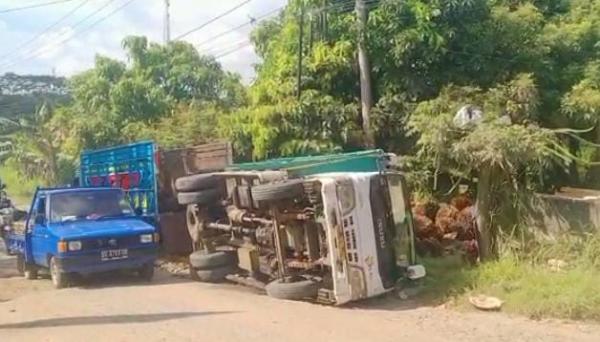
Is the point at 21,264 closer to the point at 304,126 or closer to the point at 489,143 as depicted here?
the point at 304,126

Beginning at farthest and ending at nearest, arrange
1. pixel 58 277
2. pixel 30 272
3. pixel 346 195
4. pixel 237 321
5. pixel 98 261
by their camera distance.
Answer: pixel 30 272, pixel 58 277, pixel 98 261, pixel 346 195, pixel 237 321

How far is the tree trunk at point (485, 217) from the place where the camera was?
11.3 metres

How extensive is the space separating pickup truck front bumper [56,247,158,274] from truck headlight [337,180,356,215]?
14.1 ft

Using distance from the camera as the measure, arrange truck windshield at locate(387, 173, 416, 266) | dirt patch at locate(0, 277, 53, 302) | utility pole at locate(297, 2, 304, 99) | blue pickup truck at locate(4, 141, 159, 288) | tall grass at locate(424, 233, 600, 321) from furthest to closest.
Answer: utility pole at locate(297, 2, 304, 99)
dirt patch at locate(0, 277, 53, 302)
blue pickup truck at locate(4, 141, 159, 288)
truck windshield at locate(387, 173, 416, 266)
tall grass at locate(424, 233, 600, 321)

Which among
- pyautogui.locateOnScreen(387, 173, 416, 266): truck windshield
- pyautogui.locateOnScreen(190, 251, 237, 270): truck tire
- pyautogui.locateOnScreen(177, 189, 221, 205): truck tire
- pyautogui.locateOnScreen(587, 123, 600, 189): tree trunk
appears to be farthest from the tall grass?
pyautogui.locateOnScreen(587, 123, 600, 189): tree trunk

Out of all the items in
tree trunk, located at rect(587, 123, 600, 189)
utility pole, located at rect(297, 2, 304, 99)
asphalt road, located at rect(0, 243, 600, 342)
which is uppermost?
utility pole, located at rect(297, 2, 304, 99)

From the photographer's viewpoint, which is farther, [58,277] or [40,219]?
[40,219]

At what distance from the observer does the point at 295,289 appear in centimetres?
1029

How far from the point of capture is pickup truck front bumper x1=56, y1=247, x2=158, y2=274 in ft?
40.0

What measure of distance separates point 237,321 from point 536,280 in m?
3.84

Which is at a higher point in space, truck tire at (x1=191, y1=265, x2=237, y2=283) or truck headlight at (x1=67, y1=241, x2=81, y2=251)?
truck headlight at (x1=67, y1=241, x2=81, y2=251)

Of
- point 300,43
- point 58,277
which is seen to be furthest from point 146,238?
point 300,43

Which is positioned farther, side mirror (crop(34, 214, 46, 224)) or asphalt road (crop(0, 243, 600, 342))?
side mirror (crop(34, 214, 46, 224))

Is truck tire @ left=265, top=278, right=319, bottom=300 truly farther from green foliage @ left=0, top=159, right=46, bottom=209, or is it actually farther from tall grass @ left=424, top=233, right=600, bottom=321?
green foliage @ left=0, top=159, right=46, bottom=209
